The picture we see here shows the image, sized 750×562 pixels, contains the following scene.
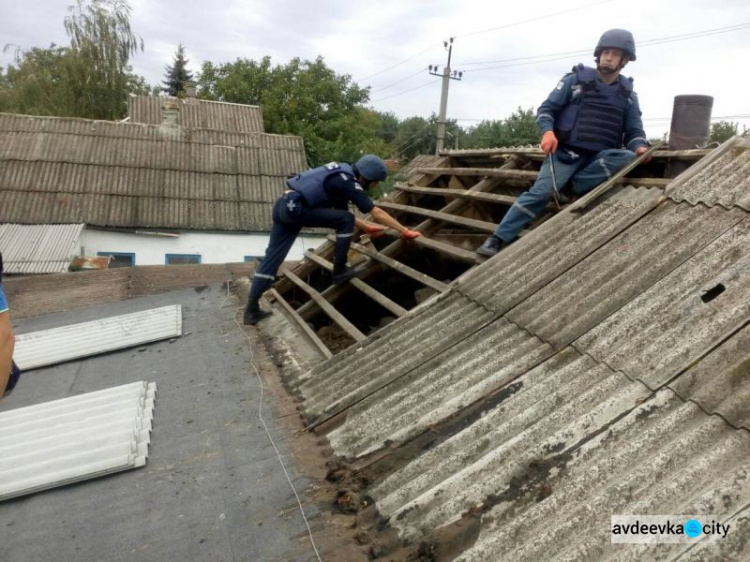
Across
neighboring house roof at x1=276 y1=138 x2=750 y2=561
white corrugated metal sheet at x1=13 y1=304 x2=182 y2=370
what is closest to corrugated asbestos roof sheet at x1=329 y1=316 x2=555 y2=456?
neighboring house roof at x1=276 y1=138 x2=750 y2=561

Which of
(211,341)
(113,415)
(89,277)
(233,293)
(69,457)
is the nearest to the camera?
(69,457)

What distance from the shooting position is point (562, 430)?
2.09m

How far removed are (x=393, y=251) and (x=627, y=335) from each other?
287 cm

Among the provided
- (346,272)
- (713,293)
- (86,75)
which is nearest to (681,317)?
(713,293)

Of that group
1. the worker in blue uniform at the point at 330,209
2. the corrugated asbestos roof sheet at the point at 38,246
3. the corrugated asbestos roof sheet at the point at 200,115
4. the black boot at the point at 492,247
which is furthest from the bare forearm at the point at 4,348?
the corrugated asbestos roof sheet at the point at 200,115

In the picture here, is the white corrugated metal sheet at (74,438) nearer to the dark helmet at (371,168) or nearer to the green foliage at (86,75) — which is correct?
the dark helmet at (371,168)

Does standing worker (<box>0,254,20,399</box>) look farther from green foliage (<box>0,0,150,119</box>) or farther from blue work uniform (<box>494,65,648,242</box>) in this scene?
green foliage (<box>0,0,150,119</box>)

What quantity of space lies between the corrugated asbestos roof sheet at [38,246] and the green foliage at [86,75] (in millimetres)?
15046

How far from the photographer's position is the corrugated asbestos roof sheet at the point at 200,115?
2080cm

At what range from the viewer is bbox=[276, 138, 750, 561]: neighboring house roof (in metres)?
1.71

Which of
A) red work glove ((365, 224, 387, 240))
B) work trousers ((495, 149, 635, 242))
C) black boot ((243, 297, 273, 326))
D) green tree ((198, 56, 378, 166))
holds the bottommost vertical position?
black boot ((243, 297, 273, 326))

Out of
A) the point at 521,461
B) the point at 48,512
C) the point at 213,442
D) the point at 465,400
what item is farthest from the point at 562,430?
the point at 48,512

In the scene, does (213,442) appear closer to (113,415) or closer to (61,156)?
(113,415)

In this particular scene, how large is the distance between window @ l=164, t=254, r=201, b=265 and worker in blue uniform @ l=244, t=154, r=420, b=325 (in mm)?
13118
